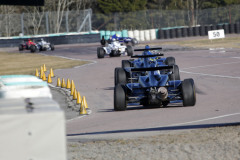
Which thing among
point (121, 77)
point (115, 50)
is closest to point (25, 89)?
point (121, 77)

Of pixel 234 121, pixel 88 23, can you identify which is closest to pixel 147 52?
pixel 234 121

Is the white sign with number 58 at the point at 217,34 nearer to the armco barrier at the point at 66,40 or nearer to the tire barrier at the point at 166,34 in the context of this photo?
the tire barrier at the point at 166,34

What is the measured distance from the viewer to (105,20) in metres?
67.9

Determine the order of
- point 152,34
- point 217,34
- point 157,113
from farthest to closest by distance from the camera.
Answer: point 152,34 → point 217,34 → point 157,113

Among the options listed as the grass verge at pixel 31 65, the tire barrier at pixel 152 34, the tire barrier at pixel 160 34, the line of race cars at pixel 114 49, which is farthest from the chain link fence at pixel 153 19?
the line of race cars at pixel 114 49

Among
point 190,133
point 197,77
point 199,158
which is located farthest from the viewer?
point 197,77

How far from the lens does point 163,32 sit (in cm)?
6041

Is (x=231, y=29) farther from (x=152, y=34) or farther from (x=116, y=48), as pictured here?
(x=116, y=48)

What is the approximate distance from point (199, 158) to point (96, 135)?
322 cm

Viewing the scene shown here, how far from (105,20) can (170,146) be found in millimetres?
59855

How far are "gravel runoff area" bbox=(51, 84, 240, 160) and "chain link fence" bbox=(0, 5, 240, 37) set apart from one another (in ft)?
183

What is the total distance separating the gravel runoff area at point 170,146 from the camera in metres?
7.97

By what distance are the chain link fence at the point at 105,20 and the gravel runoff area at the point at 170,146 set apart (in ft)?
183

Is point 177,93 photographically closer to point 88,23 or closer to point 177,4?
point 88,23
